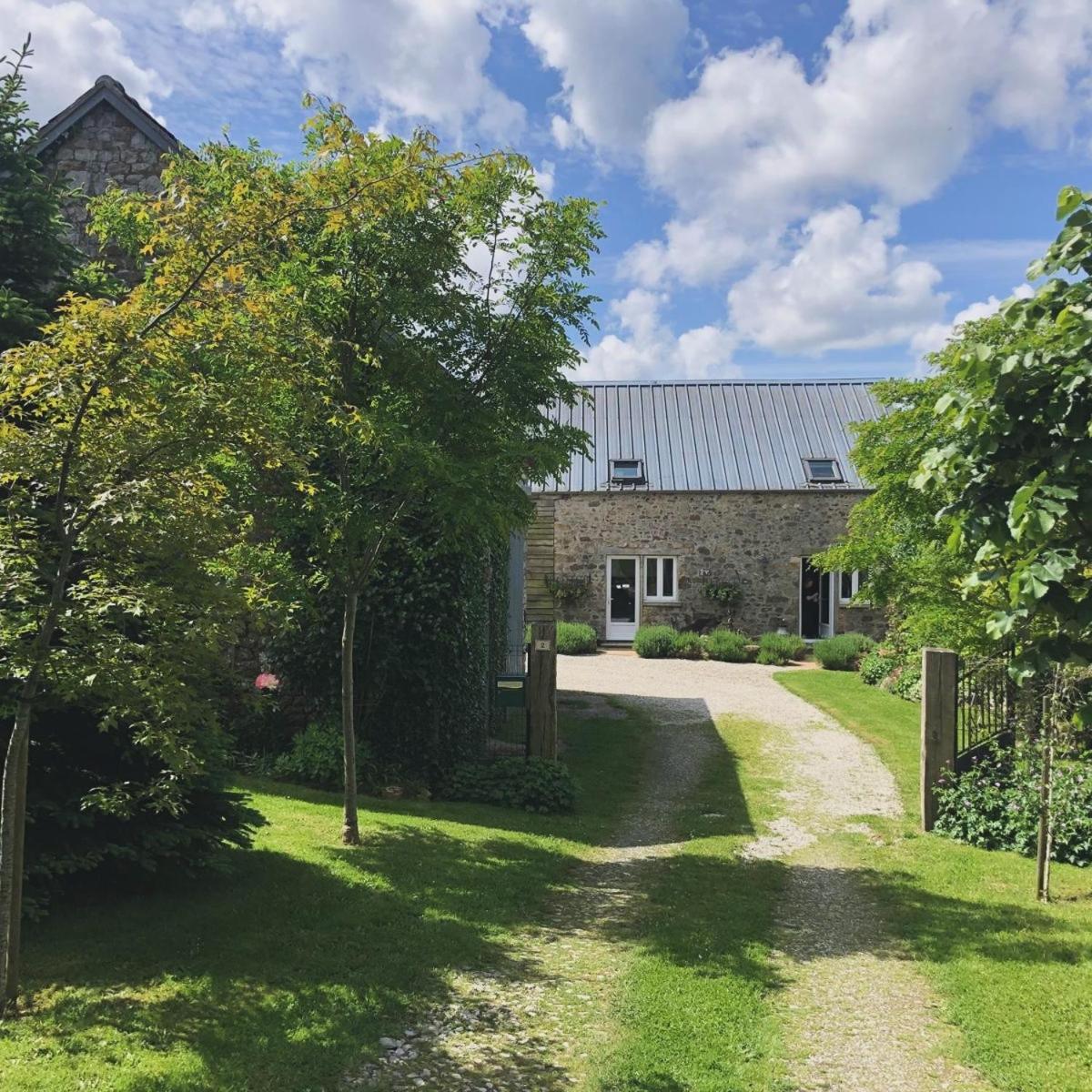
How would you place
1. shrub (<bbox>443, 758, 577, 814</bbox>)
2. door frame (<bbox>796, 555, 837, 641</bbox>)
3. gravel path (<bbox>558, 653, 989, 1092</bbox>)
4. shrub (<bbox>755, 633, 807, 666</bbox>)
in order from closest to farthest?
gravel path (<bbox>558, 653, 989, 1092</bbox>) → shrub (<bbox>443, 758, 577, 814</bbox>) → shrub (<bbox>755, 633, 807, 666</bbox>) → door frame (<bbox>796, 555, 837, 641</bbox>)

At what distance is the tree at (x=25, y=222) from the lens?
21.8ft

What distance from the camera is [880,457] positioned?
9.66 metres

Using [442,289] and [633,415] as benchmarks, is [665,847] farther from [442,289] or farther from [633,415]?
[633,415]

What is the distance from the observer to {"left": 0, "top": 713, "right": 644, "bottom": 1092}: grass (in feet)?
12.9

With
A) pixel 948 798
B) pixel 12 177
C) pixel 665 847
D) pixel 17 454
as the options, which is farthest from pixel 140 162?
pixel 948 798

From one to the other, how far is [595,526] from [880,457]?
15.7m

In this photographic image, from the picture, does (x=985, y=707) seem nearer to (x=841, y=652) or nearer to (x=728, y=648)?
(x=841, y=652)

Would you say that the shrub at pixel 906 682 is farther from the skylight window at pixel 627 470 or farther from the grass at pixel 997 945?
the skylight window at pixel 627 470

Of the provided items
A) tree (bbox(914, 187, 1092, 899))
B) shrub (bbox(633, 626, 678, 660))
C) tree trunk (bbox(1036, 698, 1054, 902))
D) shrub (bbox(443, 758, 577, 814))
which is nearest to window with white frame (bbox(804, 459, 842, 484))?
shrub (bbox(633, 626, 678, 660))

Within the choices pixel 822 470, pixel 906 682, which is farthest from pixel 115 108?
pixel 822 470

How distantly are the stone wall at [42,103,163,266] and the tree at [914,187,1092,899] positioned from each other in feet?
36.9

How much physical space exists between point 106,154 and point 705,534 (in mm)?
17355

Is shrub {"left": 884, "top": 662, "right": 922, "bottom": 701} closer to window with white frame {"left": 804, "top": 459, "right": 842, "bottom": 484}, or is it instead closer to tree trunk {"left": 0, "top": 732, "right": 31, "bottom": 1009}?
window with white frame {"left": 804, "top": 459, "right": 842, "bottom": 484}

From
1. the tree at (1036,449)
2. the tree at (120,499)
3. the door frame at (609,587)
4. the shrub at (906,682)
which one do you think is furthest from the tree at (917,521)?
the door frame at (609,587)
